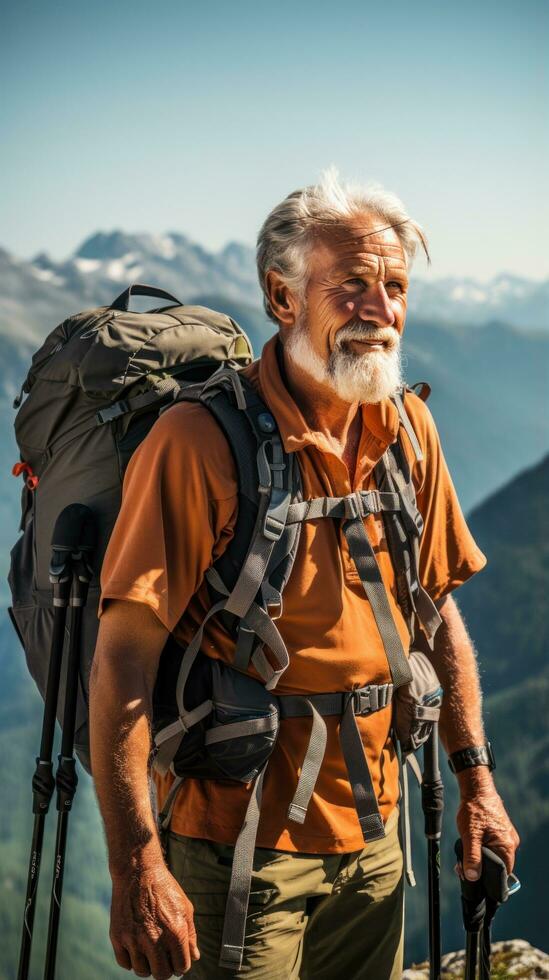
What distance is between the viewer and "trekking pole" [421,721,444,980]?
8.26 feet

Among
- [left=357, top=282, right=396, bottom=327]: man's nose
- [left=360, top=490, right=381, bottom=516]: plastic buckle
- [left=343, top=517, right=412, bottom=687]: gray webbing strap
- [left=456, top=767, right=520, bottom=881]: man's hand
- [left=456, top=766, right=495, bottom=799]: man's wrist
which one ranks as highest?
[left=357, top=282, right=396, bottom=327]: man's nose

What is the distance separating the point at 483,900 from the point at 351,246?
1.63m

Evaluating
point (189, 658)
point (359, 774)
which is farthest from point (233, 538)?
point (359, 774)

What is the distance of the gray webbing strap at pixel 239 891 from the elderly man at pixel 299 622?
0.17 ft

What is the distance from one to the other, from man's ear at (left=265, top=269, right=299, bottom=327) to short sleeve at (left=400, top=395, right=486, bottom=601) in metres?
0.38

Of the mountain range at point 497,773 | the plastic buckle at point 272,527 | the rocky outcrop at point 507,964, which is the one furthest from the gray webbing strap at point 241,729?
the mountain range at point 497,773

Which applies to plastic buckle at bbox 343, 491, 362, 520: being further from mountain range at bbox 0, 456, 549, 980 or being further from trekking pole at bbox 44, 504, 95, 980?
mountain range at bbox 0, 456, 549, 980

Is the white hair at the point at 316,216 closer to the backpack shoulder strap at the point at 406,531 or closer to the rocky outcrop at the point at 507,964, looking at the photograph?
the backpack shoulder strap at the point at 406,531

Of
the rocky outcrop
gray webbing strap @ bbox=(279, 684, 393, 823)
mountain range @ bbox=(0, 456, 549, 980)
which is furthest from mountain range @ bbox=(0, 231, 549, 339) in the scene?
gray webbing strap @ bbox=(279, 684, 393, 823)

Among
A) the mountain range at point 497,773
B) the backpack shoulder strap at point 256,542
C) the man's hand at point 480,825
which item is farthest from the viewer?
the mountain range at point 497,773

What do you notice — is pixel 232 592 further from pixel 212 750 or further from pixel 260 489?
pixel 212 750

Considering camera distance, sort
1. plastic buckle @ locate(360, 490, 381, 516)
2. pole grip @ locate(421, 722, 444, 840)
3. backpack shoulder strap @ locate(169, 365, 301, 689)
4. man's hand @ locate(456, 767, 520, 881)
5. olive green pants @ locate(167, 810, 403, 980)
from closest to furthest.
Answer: backpack shoulder strap @ locate(169, 365, 301, 689) → olive green pants @ locate(167, 810, 403, 980) → plastic buckle @ locate(360, 490, 381, 516) → man's hand @ locate(456, 767, 520, 881) → pole grip @ locate(421, 722, 444, 840)

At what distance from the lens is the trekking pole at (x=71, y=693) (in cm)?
226

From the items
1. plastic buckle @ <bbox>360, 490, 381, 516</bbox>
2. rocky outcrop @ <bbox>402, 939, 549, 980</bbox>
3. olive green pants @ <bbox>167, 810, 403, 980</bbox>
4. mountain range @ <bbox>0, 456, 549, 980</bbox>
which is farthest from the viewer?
mountain range @ <bbox>0, 456, 549, 980</bbox>
